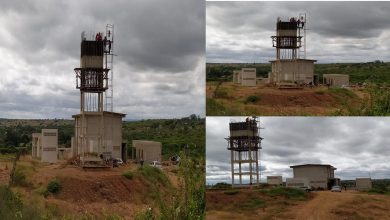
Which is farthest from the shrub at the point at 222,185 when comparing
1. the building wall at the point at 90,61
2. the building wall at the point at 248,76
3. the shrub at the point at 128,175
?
the building wall at the point at 90,61

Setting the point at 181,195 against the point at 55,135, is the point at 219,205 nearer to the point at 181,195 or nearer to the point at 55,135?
the point at 181,195

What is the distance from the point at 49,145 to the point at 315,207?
32136 mm

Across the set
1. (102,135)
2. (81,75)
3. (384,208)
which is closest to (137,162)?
(102,135)

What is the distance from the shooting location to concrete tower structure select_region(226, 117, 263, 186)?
13.1m

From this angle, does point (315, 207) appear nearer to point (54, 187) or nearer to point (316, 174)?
point (316, 174)

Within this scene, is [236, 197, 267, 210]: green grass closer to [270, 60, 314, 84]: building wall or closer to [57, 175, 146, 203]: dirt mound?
[270, 60, 314, 84]: building wall

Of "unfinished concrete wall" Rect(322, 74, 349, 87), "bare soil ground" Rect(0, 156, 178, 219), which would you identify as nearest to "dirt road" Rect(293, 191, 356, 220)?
"unfinished concrete wall" Rect(322, 74, 349, 87)

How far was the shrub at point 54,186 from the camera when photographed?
40594mm

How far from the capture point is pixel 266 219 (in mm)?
15492

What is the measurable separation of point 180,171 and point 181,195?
0.67 m

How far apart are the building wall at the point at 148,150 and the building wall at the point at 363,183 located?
3505 centimetres

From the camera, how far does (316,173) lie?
15758 millimetres

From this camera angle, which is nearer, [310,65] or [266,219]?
[266,219]

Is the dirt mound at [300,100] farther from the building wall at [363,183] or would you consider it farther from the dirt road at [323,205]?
the dirt road at [323,205]
